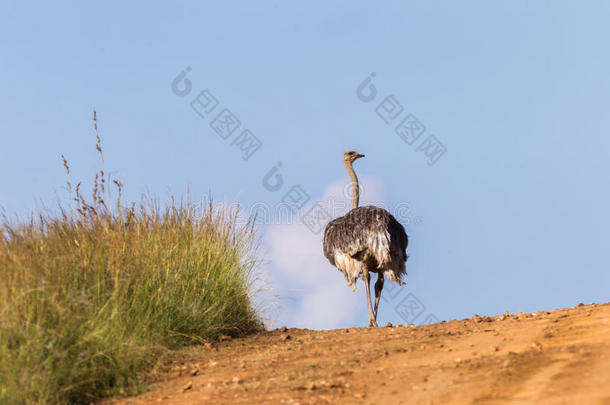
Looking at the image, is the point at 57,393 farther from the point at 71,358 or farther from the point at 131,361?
the point at 131,361

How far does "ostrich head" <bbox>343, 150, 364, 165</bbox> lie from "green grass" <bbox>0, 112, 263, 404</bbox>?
14.1ft

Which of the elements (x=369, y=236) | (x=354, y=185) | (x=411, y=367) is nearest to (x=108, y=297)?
(x=411, y=367)

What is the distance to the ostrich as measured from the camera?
420 inches

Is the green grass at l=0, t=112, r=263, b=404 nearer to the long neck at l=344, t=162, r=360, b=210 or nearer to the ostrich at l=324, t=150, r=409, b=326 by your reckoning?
the ostrich at l=324, t=150, r=409, b=326

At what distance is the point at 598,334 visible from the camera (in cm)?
725

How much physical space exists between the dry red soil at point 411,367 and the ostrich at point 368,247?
6.76 ft

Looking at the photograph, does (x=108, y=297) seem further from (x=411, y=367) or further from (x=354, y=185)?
(x=354, y=185)

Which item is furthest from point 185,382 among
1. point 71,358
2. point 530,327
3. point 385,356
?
point 530,327

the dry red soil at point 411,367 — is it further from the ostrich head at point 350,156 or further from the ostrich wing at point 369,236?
the ostrich head at point 350,156

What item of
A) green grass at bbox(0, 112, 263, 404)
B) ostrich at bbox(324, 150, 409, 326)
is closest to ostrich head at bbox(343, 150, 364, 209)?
ostrich at bbox(324, 150, 409, 326)

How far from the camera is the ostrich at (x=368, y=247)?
35.0 feet

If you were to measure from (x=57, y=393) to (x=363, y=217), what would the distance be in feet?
18.7

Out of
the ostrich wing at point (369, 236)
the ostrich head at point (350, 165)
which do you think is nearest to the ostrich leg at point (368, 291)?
the ostrich wing at point (369, 236)

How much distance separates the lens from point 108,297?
24.4 feet
